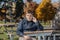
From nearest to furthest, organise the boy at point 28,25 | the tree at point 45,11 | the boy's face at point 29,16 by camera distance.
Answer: the boy's face at point 29,16
the boy at point 28,25
the tree at point 45,11

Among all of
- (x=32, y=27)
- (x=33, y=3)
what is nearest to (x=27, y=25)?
(x=32, y=27)

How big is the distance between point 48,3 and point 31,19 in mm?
25866

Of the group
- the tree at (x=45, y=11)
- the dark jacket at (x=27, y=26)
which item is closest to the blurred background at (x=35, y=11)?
the tree at (x=45, y=11)

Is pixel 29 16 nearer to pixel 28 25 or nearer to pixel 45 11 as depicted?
pixel 28 25

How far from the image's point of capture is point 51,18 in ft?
97.5

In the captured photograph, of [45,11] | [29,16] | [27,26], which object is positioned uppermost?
[29,16]

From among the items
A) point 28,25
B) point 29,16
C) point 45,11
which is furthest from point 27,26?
point 45,11

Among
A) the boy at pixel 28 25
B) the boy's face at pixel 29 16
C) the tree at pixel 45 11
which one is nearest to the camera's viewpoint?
the boy's face at pixel 29 16

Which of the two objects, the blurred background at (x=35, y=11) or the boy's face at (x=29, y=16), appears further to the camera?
the blurred background at (x=35, y=11)

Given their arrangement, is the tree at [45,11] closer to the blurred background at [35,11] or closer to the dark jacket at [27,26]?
the blurred background at [35,11]

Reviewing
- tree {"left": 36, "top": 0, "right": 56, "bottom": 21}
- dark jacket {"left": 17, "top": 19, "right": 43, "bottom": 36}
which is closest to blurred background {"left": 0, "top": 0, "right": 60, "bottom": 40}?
tree {"left": 36, "top": 0, "right": 56, "bottom": 21}

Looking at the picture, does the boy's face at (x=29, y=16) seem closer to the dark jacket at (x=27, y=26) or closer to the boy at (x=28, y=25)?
the boy at (x=28, y=25)

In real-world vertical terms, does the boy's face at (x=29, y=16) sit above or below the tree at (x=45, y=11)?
above

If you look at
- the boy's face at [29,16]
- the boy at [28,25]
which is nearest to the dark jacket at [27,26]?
the boy at [28,25]
